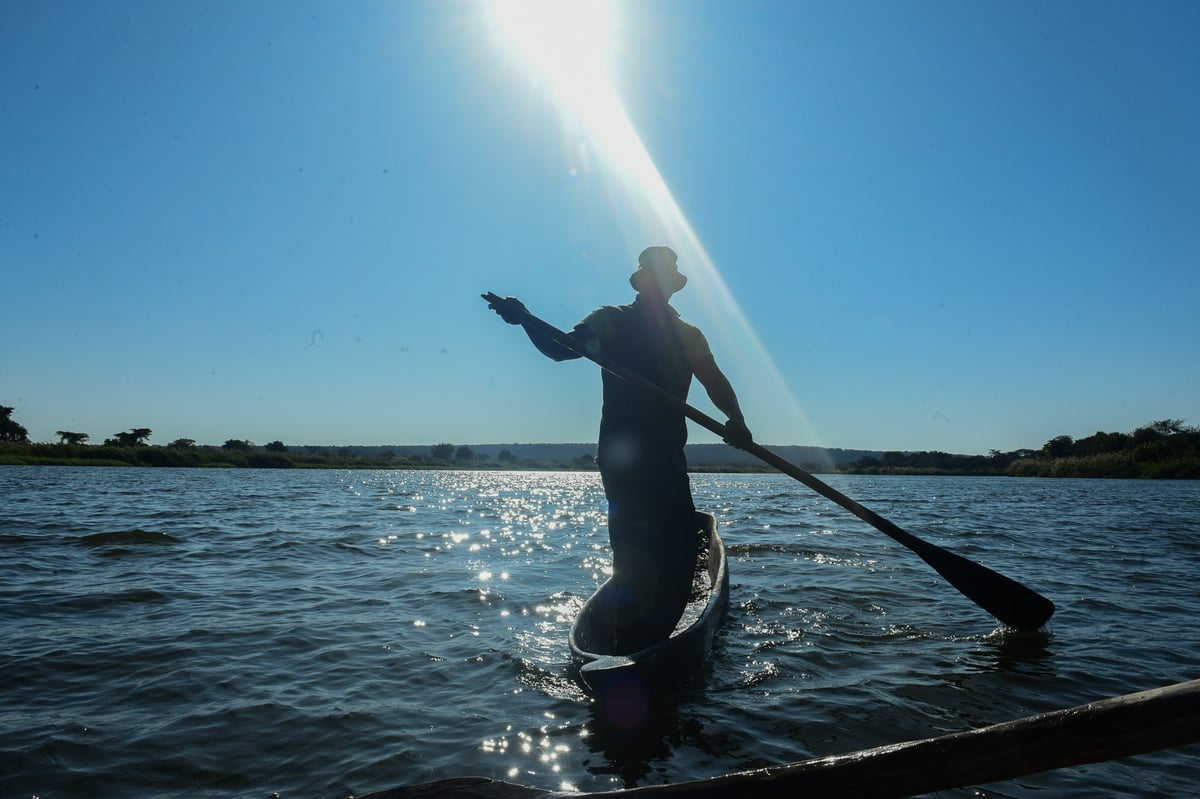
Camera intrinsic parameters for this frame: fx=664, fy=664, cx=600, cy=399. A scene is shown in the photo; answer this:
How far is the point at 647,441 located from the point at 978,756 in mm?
4033

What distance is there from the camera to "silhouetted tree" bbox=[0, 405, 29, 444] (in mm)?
74188

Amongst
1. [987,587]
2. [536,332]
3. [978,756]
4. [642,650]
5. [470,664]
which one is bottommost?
[470,664]

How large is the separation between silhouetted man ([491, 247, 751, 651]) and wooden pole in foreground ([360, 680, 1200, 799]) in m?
3.82

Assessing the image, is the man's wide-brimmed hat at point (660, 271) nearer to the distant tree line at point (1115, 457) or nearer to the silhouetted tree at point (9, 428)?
the distant tree line at point (1115, 457)

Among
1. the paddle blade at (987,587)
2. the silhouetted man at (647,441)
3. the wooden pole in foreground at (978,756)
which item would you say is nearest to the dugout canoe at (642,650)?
the silhouetted man at (647,441)

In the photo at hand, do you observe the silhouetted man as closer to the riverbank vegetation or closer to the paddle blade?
the paddle blade

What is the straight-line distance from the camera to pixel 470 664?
5980mm

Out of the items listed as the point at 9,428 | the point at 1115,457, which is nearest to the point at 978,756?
the point at 1115,457

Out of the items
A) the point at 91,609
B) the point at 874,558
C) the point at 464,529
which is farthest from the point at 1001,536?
the point at 91,609

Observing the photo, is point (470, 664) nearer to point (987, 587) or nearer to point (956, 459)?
point (987, 587)

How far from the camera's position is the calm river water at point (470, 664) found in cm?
396

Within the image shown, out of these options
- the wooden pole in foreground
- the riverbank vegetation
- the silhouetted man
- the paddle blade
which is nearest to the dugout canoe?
the silhouetted man

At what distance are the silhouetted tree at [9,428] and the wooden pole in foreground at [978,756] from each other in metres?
96.5

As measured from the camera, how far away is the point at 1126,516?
818 inches
